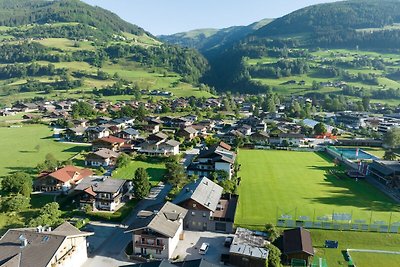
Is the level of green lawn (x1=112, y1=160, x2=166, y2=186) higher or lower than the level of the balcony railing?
lower

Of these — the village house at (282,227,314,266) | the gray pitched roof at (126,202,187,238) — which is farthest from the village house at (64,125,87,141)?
the village house at (282,227,314,266)

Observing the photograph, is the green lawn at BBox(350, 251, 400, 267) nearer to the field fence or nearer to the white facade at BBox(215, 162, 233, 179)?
the field fence

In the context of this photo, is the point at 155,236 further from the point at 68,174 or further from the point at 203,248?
the point at 68,174

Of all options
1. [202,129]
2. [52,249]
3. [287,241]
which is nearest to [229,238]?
[287,241]

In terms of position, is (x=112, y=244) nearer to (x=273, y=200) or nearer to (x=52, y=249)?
(x=52, y=249)

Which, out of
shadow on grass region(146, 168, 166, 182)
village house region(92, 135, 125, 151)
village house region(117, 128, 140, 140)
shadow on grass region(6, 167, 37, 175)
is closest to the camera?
shadow on grass region(146, 168, 166, 182)
